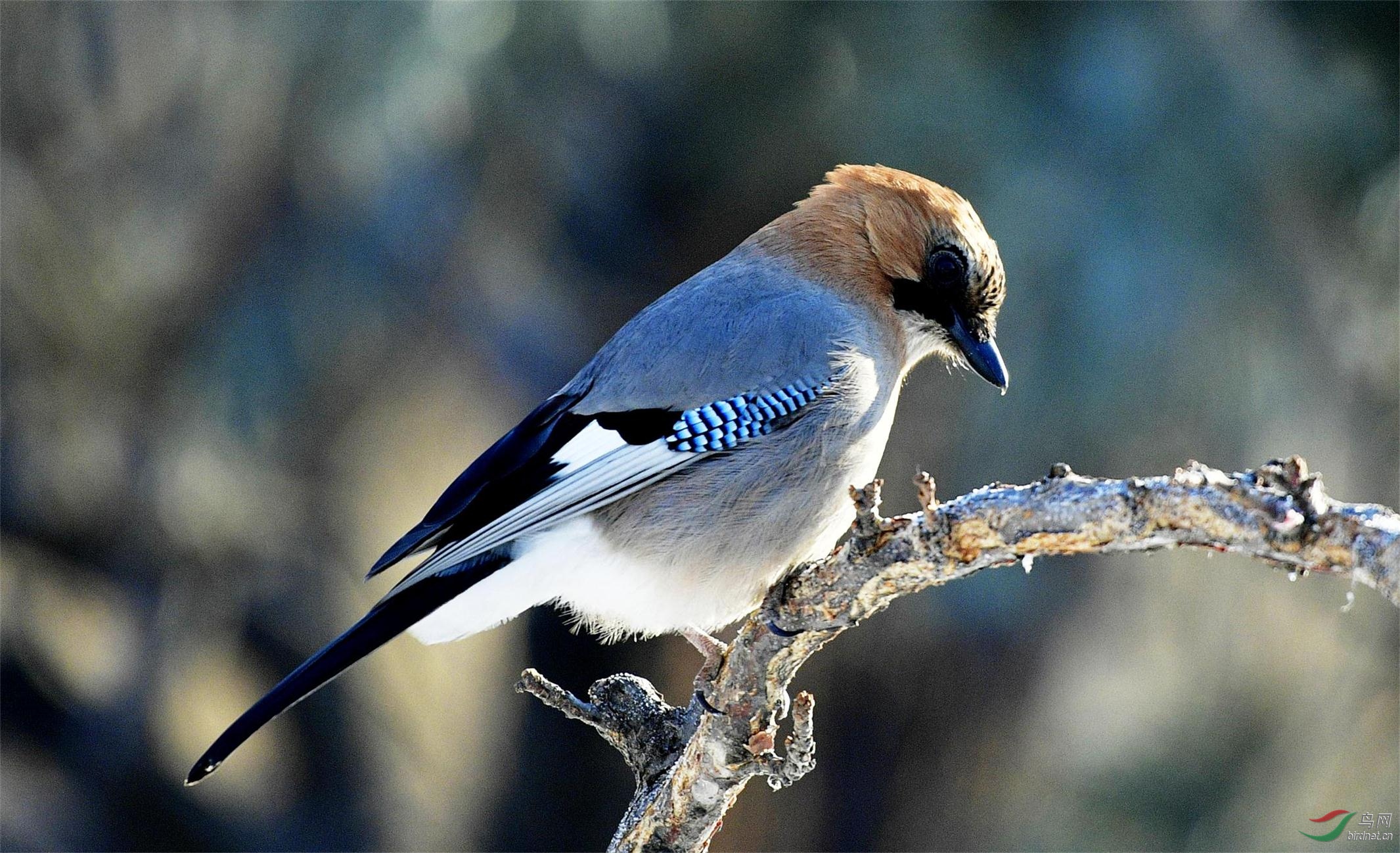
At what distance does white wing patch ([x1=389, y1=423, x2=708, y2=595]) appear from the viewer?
2.90 metres

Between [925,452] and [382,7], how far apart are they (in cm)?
275

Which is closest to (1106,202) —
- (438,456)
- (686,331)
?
(686,331)

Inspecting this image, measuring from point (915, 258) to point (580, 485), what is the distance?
3.42 feet

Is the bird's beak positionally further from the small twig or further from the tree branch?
the small twig

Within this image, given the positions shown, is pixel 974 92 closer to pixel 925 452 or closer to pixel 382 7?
pixel 925 452

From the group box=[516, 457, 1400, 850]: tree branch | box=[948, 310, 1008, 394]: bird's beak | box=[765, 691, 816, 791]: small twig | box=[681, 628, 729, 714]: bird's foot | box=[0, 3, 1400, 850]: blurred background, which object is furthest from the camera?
box=[0, 3, 1400, 850]: blurred background

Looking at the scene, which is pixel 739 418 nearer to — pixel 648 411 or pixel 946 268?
pixel 648 411

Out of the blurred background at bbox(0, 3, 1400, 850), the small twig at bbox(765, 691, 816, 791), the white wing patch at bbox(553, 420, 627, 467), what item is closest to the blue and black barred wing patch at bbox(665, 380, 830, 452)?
the white wing patch at bbox(553, 420, 627, 467)

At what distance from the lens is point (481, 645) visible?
6242 millimetres

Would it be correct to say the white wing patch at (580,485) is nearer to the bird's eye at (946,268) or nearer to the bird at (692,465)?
the bird at (692,465)

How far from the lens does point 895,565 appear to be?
7.61 ft

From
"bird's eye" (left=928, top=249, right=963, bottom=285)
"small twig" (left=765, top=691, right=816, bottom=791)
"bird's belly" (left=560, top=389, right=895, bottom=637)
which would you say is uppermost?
"bird's eye" (left=928, top=249, right=963, bottom=285)

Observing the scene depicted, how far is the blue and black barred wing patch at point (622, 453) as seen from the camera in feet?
9.60

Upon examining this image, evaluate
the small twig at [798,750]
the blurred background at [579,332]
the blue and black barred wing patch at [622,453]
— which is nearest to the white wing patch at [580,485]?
the blue and black barred wing patch at [622,453]
